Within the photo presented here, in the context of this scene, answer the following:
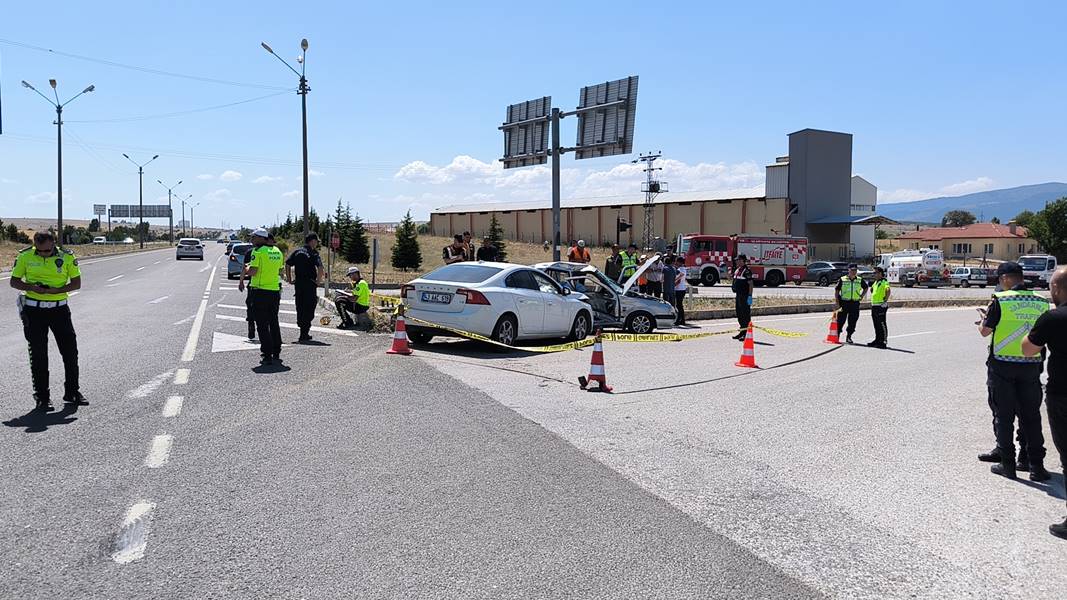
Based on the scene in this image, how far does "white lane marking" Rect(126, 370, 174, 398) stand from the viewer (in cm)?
859

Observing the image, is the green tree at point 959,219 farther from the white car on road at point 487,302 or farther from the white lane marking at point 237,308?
the white car on road at point 487,302

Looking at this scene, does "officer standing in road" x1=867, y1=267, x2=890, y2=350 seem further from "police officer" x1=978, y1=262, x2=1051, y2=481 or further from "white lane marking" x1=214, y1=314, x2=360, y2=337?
"white lane marking" x1=214, y1=314, x2=360, y2=337

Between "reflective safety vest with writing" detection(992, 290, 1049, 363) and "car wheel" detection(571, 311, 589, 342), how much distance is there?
888 cm

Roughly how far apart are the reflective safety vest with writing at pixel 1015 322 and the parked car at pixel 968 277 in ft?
158

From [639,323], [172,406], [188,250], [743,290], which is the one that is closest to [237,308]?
[639,323]

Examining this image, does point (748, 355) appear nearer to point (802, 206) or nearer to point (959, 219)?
point (802, 206)

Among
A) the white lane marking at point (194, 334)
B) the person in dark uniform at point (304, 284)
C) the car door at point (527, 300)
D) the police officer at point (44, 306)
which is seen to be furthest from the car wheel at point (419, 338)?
the police officer at point (44, 306)

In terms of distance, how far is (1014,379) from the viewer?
6.45 metres

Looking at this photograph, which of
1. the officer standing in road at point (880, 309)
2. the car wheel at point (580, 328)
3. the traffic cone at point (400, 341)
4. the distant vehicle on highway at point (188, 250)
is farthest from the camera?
the distant vehicle on highway at point (188, 250)

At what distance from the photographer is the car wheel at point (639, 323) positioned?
17.6 m

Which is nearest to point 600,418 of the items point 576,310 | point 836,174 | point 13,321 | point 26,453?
point 26,453

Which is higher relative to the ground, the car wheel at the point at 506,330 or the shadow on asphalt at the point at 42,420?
the car wheel at the point at 506,330

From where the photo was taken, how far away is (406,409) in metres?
8.26

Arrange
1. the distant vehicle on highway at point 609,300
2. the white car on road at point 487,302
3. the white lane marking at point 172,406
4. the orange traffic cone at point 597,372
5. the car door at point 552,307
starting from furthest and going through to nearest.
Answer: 1. the distant vehicle on highway at point 609,300
2. the car door at point 552,307
3. the white car on road at point 487,302
4. the orange traffic cone at point 597,372
5. the white lane marking at point 172,406
